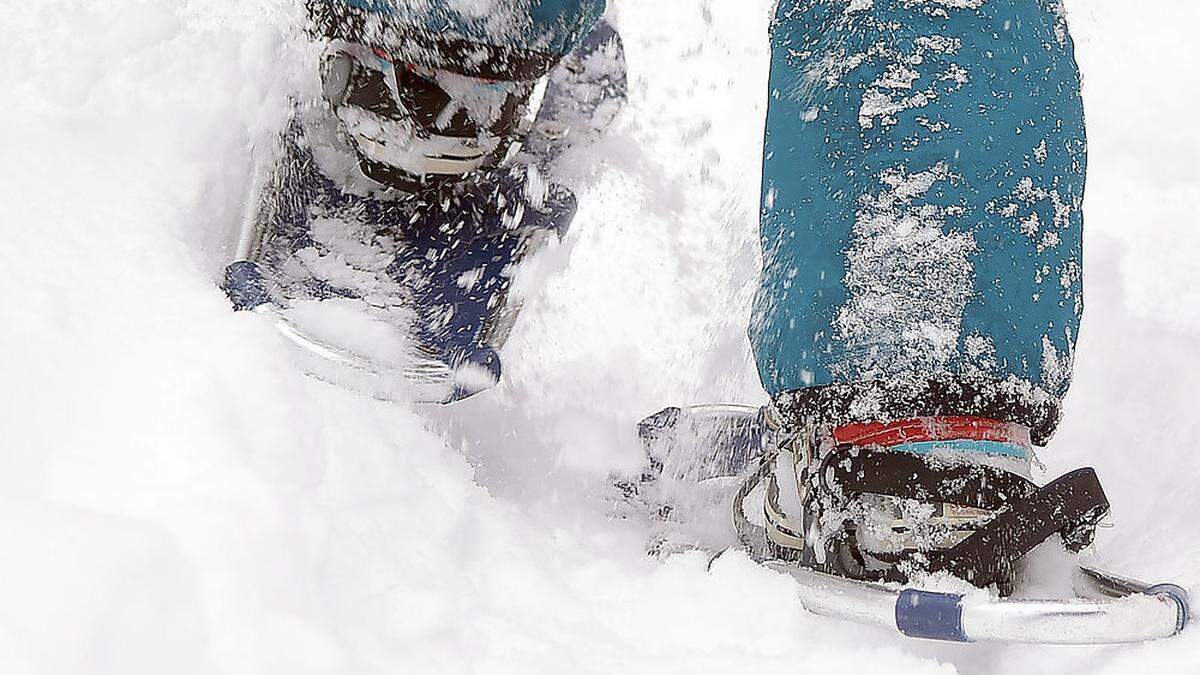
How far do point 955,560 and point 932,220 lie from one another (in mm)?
150

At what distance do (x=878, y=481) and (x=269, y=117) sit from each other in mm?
523

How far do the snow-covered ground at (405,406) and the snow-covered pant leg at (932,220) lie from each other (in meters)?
0.11

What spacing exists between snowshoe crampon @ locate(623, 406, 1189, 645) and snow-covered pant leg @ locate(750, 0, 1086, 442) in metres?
0.03

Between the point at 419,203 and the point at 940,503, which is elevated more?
the point at 940,503

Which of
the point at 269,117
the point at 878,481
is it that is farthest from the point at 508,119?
the point at 878,481

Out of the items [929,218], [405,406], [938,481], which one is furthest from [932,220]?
[405,406]

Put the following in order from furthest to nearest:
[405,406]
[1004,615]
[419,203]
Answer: [419,203] → [405,406] → [1004,615]

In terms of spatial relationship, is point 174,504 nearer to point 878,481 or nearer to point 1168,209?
point 878,481

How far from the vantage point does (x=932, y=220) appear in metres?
0.51

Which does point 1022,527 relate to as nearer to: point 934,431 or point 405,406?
point 934,431

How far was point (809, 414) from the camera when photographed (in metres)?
0.54

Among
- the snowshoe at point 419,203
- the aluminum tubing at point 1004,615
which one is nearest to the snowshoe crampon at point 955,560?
the aluminum tubing at point 1004,615

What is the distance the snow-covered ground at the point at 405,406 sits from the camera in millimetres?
396

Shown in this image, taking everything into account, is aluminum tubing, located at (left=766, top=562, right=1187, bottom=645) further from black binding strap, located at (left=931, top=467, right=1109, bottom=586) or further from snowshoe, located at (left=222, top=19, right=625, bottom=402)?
snowshoe, located at (left=222, top=19, right=625, bottom=402)
